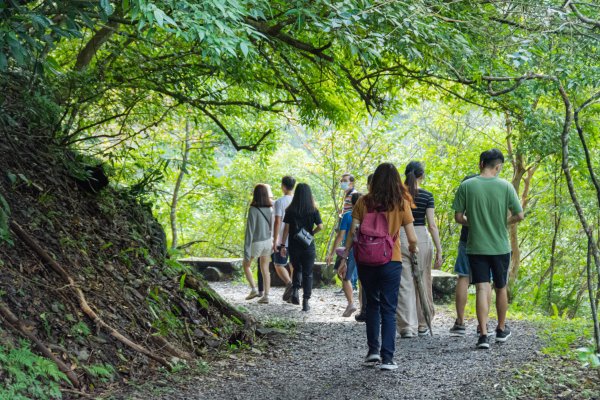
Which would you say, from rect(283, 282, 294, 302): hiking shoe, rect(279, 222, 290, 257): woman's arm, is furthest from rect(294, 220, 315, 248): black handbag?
rect(283, 282, 294, 302): hiking shoe

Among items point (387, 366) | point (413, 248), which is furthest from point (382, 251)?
point (387, 366)

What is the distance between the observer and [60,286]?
21.9 ft

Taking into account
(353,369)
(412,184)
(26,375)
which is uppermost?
(412,184)

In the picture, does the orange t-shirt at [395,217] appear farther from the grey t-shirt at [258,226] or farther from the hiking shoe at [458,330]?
the grey t-shirt at [258,226]

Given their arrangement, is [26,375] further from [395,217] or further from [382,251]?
[395,217]

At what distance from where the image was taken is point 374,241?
23.0ft

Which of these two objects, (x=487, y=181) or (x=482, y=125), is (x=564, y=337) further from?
(x=482, y=125)

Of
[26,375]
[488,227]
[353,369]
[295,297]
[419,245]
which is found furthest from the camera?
[295,297]

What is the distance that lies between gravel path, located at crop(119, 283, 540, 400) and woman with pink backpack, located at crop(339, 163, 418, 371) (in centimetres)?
34

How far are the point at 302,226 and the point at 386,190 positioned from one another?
4.77m

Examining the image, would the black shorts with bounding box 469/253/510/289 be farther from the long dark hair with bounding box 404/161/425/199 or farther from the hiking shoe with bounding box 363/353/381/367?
the hiking shoe with bounding box 363/353/381/367

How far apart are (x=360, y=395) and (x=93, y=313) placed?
2.49 m

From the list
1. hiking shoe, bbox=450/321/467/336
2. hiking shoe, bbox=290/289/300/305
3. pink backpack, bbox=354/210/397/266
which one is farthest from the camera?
hiking shoe, bbox=290/289/300/305

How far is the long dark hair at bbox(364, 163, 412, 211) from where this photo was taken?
23.4 feet
